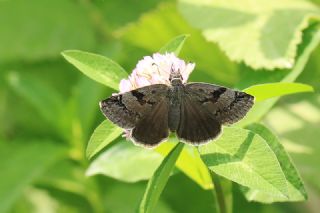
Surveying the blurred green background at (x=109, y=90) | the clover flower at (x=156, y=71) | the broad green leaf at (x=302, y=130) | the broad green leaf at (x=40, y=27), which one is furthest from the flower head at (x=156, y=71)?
the broad green leaf at (x=40, y=27)

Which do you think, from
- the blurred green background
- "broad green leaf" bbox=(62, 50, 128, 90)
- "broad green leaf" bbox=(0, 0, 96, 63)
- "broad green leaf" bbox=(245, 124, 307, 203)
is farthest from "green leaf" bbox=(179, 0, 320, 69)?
"broad green leaf" bbox=(0, 0, 96, 63)

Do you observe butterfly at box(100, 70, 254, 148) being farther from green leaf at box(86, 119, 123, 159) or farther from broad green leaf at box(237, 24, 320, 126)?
broad green leaf at box(237, 24, 320, 126)

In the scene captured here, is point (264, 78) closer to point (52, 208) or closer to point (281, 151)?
point (281, 151)

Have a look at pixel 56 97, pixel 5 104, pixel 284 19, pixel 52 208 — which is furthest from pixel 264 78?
pixel 5 104

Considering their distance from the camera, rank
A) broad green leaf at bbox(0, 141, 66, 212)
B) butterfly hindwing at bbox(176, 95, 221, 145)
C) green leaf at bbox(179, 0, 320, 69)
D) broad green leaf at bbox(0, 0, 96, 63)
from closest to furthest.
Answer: butterfly hindwing at bbox(176, 95, 221, 145)
green leaf at bbox(179, 0, 320, 69)
broad green leaf at bbox(0, 141, 66, 212)
broad green leaf at bbox(0, 0, 96, 63)

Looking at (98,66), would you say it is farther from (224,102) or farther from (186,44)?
(186,44)

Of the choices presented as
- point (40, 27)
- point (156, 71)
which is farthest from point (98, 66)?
point (40, 27)
